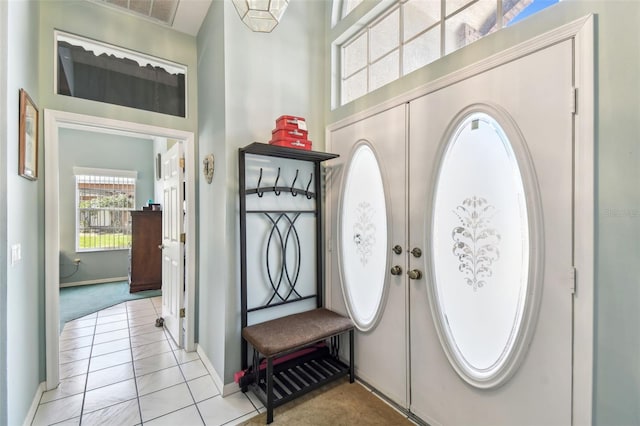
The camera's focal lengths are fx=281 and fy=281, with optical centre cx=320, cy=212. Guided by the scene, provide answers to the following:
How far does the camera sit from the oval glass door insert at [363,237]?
2162 mm

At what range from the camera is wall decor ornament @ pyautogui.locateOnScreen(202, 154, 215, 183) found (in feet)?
7.93

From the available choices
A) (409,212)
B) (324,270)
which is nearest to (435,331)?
(409,212)

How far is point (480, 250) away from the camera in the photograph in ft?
5.12

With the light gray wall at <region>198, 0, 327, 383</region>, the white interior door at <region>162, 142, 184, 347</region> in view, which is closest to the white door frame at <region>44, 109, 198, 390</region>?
the white interior door at <region>162, 142, 184, 347</region>

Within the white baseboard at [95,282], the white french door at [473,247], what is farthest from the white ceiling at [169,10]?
the white baseboard at [95,282]

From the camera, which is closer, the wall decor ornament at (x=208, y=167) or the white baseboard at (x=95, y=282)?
the wall decor ornament at (x=208, y=167)

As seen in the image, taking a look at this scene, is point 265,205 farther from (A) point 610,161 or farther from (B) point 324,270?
(A) point 610,161

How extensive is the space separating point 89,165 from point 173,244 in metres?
3.89

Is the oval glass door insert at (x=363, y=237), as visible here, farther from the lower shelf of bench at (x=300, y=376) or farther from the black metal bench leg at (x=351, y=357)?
the lower shelf of bench at (x=300, y=376)

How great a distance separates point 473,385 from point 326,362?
3.91ft

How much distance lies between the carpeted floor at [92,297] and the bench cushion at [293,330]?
3.09 meters

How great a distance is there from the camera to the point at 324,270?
2637 mm

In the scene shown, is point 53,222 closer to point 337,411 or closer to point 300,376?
point 300,376

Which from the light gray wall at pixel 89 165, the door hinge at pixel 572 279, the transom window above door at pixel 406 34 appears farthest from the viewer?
the light gray wall at pixel 89 165
